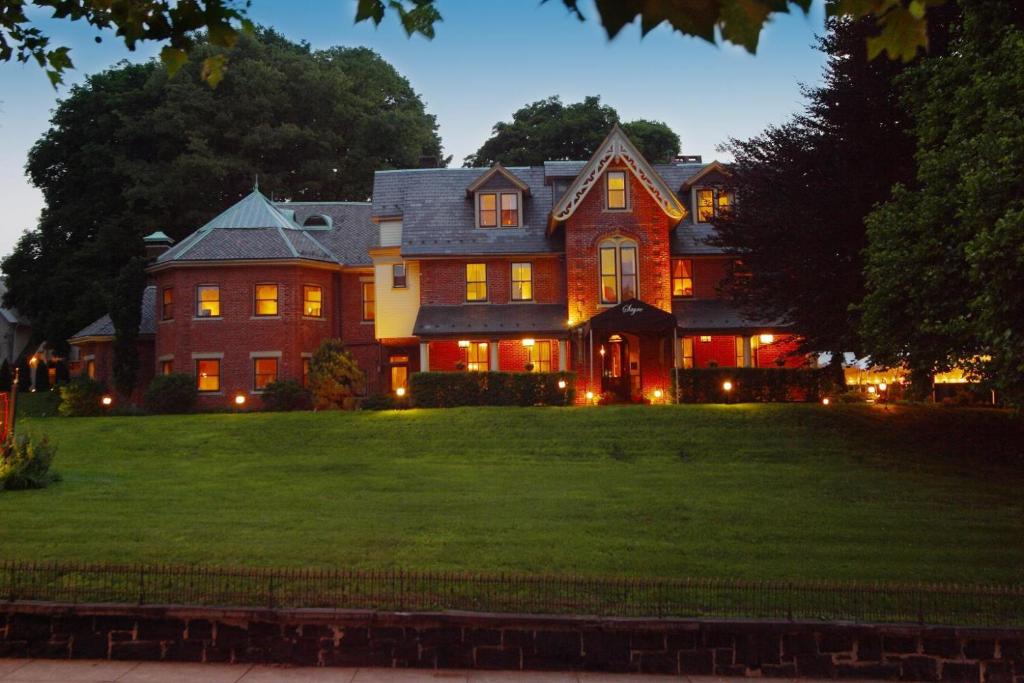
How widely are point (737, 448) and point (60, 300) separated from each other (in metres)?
42.3

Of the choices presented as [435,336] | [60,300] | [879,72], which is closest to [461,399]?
[435,336]

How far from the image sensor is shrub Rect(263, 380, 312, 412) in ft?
110

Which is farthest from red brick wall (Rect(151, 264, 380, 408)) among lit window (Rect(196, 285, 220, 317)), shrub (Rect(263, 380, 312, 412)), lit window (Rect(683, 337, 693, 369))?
lit window (Rect(683, 337, 693, 369))

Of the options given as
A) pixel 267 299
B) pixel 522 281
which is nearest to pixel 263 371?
pixel 267 299

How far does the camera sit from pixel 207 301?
35.6 m

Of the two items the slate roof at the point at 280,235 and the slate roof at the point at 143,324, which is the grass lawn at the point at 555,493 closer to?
the slate roof at the point at 280,235

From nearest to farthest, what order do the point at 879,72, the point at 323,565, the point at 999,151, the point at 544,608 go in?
the point at 544,608 < the point at 323,565 < the point at 999,151 < the point at 879,72

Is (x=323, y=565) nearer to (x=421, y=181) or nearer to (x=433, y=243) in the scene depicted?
(x=433, y=243)

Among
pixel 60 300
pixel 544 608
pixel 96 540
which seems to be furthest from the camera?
pixel 60 300

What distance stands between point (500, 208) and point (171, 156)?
84.3 ft

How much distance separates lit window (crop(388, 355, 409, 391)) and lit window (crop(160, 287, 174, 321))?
9138 millimetres

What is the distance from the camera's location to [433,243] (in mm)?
35250

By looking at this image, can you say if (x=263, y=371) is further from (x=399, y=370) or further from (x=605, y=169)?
(x=605, y=169)

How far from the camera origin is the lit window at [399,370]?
37.9 metres
